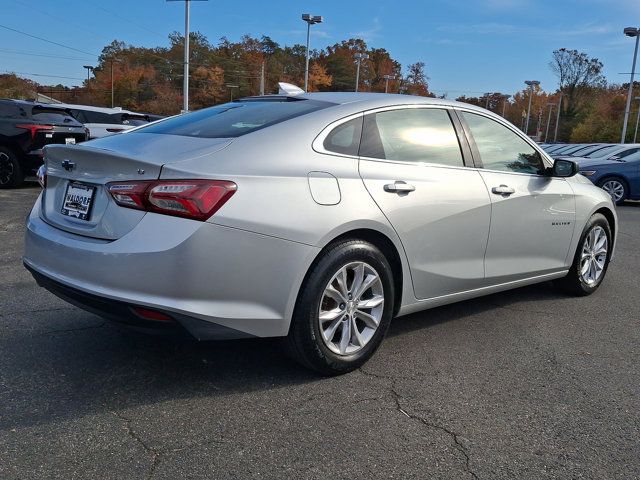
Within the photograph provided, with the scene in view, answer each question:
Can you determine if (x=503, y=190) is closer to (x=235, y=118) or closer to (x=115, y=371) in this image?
Result: (x=235, y=118)

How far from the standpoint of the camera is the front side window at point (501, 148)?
4.06 meters

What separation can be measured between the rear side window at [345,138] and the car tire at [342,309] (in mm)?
522

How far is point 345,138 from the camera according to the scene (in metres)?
3.27

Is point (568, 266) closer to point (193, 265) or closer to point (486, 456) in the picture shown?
point (486, 456)

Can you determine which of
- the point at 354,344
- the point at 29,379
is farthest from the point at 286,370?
the point at 29,379

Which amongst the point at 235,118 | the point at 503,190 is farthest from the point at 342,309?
the point at 503,190

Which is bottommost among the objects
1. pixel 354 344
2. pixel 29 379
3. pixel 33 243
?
pixel 29 379

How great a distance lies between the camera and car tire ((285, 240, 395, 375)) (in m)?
2.96

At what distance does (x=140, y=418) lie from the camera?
267cm

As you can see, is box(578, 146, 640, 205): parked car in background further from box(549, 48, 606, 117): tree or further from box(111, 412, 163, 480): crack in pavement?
box(549, 48, 606, 117): tree

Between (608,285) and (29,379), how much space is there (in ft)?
16.5

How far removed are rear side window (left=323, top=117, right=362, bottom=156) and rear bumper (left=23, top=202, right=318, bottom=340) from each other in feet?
A: 2.09

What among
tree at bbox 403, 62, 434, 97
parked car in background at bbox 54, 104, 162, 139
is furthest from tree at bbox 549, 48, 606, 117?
parked car in background at bbox 54, 104, 162, 139

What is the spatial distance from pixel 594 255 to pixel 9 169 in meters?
9.56
